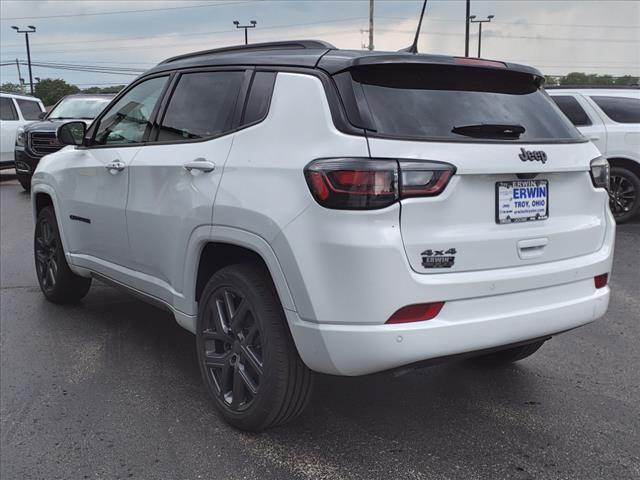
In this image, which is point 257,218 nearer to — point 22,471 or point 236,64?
point 236,64

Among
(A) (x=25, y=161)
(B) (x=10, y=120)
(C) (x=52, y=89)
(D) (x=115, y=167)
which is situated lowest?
(C) (x=52, y=89)

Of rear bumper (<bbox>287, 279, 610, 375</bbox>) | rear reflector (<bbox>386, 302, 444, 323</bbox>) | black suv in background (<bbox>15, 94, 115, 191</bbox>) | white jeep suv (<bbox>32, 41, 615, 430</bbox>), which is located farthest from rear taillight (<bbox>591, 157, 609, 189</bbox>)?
black suv in background (<bbox>15, 94, 115, 191</bbox>)

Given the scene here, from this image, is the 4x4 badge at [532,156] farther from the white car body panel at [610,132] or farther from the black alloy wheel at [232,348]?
the white car body panel at [610,132]

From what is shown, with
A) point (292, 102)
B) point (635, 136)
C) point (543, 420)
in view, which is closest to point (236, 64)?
point (292, 102)

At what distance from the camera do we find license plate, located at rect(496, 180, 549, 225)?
2795mm

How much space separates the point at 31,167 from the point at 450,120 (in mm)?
11550

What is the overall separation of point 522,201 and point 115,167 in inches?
100

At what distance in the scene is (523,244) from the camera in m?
2.84

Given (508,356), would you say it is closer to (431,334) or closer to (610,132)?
(431,334)

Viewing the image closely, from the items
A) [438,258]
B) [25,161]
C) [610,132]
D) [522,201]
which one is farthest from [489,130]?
[25,161]

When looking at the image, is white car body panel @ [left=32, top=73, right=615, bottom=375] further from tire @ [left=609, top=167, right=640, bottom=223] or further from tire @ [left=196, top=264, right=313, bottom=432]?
tire @ [left=609, top=167, right=640, bottom=223]

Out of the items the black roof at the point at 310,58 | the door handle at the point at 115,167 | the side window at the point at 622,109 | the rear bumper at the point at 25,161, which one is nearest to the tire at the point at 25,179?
the rear bumper at the point at 25,161

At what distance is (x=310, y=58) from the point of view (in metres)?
2.99

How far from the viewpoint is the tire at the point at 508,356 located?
382 cm
